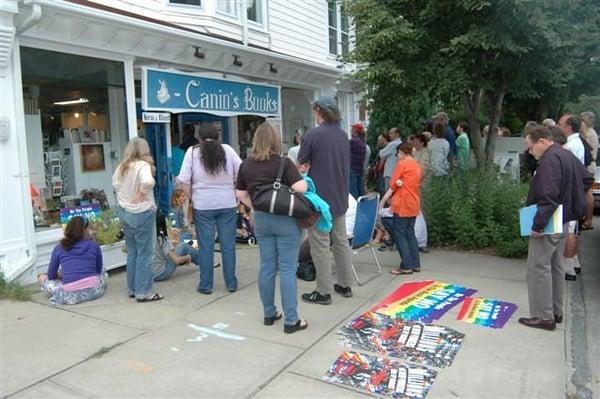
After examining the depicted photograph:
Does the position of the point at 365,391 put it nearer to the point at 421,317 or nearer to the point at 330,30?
the point at 421,317

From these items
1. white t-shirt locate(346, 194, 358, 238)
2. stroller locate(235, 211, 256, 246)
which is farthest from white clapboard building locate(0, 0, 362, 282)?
white t-shirt locate(346, 194, 358, 238)

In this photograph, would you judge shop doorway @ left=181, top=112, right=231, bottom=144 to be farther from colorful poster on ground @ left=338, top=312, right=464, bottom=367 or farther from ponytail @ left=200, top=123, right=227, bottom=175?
colorful poster on ground @ left=338, top=312, right=464, bottom=367

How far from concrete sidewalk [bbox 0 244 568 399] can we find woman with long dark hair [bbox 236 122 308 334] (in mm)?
398

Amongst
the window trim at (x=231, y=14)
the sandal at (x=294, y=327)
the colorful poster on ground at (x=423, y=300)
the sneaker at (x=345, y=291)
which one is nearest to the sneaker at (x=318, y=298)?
the sneaker at (x=345, y=291)

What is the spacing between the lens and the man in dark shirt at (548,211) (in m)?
4.14

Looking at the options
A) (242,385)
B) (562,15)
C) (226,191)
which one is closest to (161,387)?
(242,385)

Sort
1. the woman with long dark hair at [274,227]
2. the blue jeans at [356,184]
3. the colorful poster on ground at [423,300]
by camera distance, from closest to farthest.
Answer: the woman with long dark hair at [274,227] → the colorful poster on ground at [423,300] → the blue jeans at [356,184]

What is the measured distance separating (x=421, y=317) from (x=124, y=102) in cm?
481

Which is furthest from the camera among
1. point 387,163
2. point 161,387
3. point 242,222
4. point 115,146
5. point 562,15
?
point 387,163

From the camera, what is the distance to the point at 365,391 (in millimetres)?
3352

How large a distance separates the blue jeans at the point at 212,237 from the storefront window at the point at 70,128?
2.13 meters

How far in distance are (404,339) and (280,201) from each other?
148cm

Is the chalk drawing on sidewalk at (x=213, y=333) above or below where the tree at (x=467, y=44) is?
below

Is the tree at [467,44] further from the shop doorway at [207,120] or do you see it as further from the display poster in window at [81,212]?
the display poster in window at [81,212]
